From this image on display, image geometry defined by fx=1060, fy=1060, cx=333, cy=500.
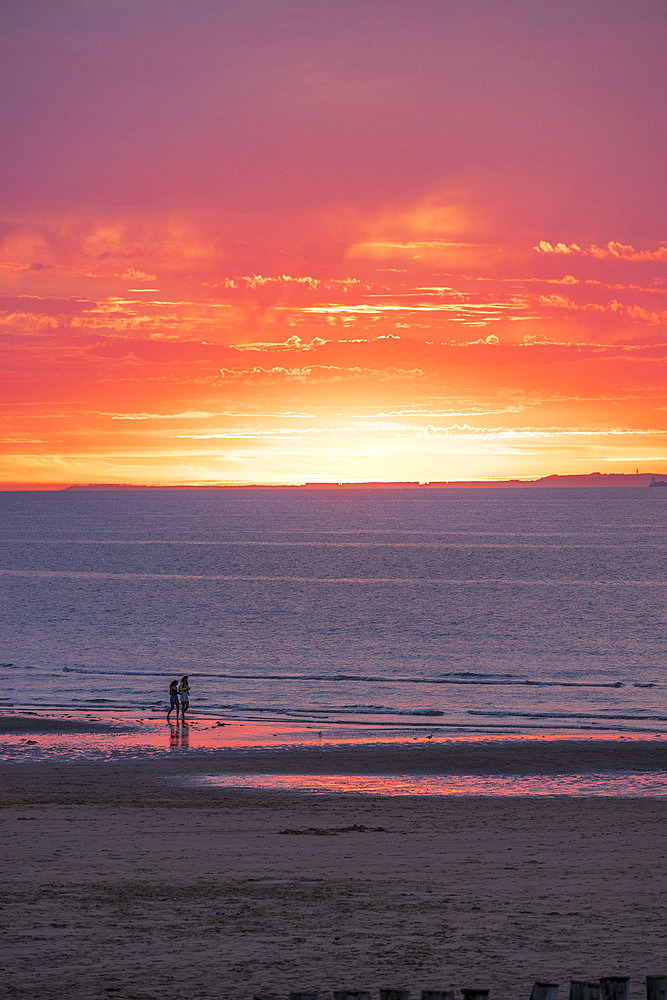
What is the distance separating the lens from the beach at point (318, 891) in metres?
10.9

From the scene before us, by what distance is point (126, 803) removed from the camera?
21.6 m

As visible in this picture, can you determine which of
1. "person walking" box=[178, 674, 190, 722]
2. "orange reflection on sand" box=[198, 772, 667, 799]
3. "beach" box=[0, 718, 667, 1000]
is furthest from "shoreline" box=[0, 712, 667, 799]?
"beach" box=[0, 718, 667, 1000]

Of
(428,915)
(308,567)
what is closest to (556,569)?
(308,567)

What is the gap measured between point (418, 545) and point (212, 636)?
10106 centimetres

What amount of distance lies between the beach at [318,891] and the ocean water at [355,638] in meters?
15.6

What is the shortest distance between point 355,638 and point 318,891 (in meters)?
51.4

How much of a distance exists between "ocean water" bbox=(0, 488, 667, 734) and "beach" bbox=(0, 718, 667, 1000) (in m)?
15.6

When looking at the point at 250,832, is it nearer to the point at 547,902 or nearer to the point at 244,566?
the point at 547,902

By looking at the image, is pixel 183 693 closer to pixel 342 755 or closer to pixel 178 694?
pixel 178 694

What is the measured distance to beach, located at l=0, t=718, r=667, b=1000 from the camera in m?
10.9

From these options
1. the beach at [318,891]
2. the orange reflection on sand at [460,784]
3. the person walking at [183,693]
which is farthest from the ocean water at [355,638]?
the beach at [318,891]

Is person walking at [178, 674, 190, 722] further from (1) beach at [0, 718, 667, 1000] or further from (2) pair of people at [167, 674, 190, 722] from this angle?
(1) beach at [0, 718, 667, 1000]

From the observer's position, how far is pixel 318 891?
46.8 ft

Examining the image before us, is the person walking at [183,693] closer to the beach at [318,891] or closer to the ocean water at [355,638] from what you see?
the ocean water at [355,638]
